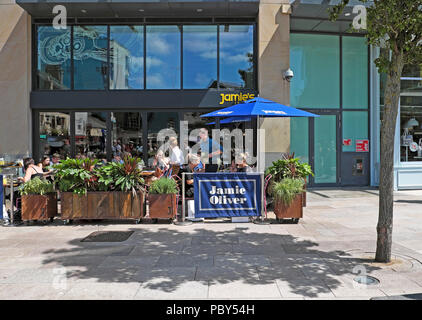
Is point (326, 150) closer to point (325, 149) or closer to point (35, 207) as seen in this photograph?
point (325, 149)

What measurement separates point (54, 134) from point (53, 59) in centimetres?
269

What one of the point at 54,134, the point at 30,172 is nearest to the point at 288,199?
the point at 30,172

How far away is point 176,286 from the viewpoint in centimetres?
431

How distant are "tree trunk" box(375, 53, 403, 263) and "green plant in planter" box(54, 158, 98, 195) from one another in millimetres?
5735

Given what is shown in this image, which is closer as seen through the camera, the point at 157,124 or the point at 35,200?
the point at 35,200

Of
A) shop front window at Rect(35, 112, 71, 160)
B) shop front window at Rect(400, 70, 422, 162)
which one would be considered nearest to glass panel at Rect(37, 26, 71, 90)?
shop front window at Rect(35, 112, 71, 160)

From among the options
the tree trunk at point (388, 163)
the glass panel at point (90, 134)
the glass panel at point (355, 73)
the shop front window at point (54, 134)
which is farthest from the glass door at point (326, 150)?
the shop front window at point (54, 134)

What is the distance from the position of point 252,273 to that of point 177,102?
843 cm

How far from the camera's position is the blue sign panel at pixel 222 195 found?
774 centimetres

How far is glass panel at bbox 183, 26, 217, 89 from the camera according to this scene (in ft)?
40.9

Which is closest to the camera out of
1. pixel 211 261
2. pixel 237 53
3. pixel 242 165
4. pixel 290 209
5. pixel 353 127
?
pixel 211 261

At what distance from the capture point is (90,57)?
40.7ft

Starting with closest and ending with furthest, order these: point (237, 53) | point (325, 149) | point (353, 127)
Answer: point (237, 53) < point (325, 149) < point (353, 127)
